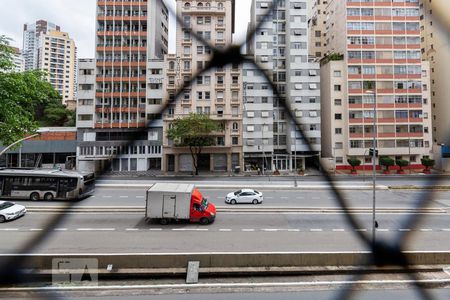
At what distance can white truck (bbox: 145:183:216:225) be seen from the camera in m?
7.74

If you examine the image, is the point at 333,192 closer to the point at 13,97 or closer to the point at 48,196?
the point at 13,97

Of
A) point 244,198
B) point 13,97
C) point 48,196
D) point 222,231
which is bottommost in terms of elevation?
point 222,231

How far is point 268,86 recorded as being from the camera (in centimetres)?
53

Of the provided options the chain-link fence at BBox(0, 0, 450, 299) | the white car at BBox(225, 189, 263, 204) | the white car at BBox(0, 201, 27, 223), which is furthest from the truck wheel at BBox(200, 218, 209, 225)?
the chain-link fence at BBox(0, 0, 450, 299)

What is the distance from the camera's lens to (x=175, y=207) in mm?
7801

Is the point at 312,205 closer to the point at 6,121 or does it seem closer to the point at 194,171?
the point at 194,171

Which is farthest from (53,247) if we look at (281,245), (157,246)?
(281,245)

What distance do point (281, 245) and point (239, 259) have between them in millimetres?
1450

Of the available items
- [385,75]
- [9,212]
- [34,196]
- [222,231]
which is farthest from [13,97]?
[34,196]

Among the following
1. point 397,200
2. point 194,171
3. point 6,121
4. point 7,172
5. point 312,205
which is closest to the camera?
point 6,121

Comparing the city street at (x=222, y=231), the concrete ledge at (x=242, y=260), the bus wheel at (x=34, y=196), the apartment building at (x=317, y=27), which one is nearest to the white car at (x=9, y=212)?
the city street at (x=222, y=231)

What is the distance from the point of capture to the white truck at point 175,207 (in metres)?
7.74

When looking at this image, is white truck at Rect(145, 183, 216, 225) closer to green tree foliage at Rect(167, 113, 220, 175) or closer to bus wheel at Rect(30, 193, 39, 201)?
bus wheel at Rect(30, 193, 39, 201)

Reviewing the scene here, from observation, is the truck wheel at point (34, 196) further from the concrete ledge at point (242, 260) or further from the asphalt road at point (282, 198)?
the concrete ledge at point (242, 260)
